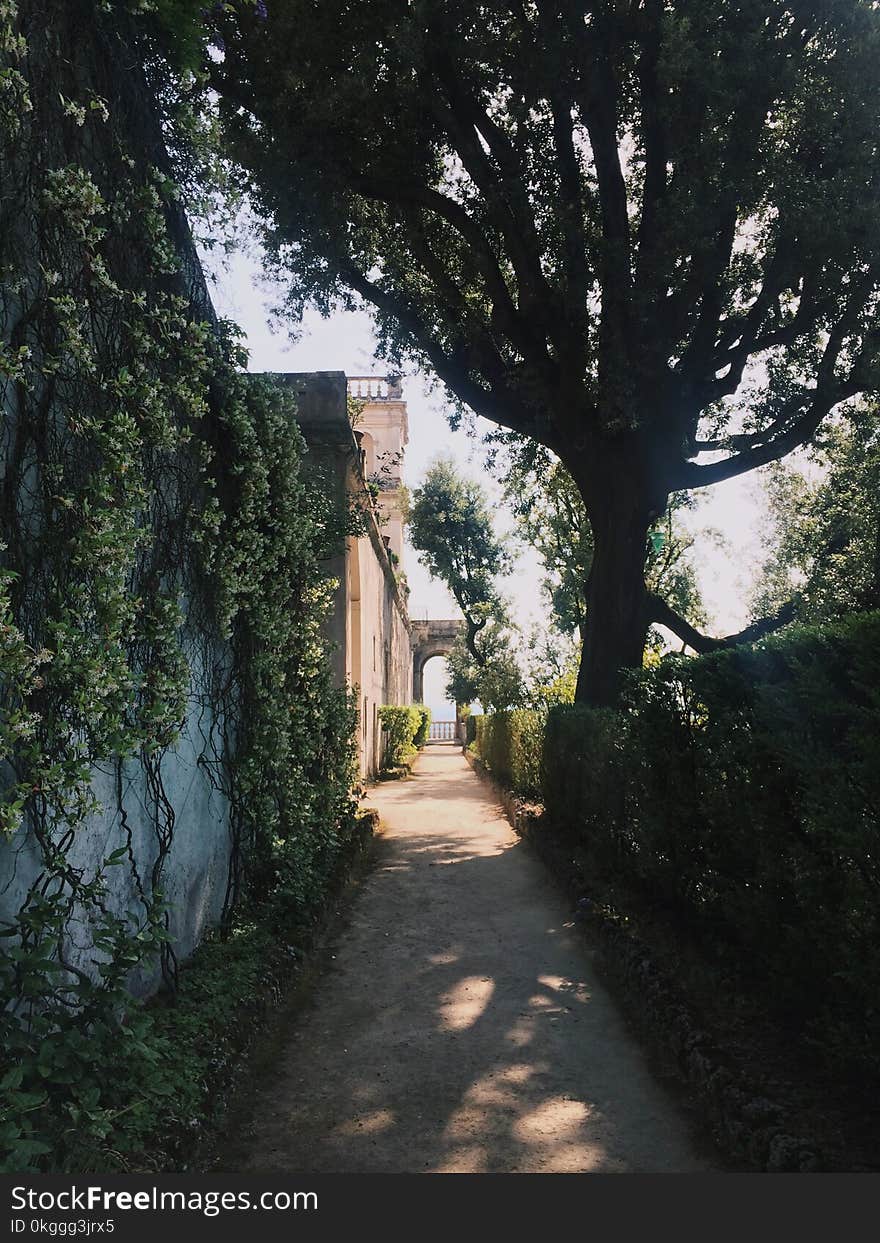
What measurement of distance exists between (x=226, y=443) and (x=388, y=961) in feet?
11.2

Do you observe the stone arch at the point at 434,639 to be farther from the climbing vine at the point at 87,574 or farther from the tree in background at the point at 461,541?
the climbing vine at the point at 87,574

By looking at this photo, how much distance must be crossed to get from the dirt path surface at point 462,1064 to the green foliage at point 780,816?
2.34 ft

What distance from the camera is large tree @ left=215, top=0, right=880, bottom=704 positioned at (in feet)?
28.2

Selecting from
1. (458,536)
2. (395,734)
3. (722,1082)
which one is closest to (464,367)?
(722,1082)

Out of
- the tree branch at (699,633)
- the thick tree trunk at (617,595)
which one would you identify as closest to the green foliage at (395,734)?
the tree branch at (699,633)

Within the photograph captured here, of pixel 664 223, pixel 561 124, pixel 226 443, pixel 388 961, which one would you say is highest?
pixel 561 124

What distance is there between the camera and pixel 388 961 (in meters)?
5.60

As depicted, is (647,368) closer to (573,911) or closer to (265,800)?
(573,911)

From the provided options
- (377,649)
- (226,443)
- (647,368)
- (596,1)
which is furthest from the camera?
(377,649)

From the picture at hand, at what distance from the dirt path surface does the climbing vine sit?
0.78 meters

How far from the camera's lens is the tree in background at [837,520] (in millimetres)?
13117

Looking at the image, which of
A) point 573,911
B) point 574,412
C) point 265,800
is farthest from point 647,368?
point 265,800

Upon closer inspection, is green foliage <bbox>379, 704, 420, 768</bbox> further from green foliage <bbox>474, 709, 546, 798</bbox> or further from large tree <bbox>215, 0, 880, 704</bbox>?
large tree <bbox>215, 0, 880, 704</bbox>

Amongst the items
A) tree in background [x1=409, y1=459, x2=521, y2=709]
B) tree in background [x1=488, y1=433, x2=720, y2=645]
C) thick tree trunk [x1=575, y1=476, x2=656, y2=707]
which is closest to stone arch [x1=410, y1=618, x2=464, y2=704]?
tree in background [x1=409, y1=459, x2=521, y2=709]
